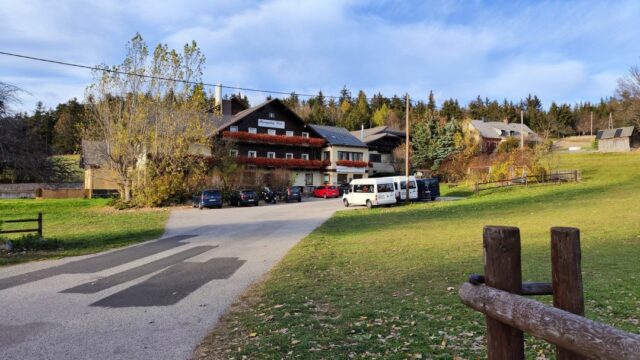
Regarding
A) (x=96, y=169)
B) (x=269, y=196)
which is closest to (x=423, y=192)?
(x=269, y=196)

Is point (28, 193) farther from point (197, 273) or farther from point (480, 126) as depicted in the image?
point (480, 126)

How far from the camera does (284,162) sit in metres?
56.3

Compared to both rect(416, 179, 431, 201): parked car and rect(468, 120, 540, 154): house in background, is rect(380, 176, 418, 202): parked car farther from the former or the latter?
rect(468, 120, 540, 154): house in background

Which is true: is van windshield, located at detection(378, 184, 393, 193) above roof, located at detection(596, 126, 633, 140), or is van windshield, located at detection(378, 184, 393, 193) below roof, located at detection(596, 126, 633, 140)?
below

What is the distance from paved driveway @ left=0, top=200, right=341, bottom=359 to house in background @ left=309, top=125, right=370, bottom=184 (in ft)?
144

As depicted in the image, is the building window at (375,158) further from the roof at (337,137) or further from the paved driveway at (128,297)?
the paved driveway at (128,297)

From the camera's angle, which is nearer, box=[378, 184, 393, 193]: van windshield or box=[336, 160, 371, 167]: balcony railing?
box=[378, 184, 393, 193]: van windshield

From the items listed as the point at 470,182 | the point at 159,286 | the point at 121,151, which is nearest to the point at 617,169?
the point at 470,182

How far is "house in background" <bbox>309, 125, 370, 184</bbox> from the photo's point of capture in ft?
203

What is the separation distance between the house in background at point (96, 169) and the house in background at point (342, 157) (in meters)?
26.4

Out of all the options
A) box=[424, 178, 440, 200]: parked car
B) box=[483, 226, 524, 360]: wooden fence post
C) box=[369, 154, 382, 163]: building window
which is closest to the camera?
box=[483, 226, 524, 360]: wooden fence post

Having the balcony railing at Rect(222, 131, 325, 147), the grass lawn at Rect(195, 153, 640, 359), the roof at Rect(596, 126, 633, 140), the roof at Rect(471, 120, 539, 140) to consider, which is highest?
the roof at Rect(471, 120, 539, 140)

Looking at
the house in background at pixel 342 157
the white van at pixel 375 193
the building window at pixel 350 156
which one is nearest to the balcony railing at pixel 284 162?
the house in background at pixel 342 157

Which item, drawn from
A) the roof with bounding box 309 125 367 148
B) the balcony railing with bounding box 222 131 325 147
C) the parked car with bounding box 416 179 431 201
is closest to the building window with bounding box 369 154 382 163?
the roof with bounding box 309 125 367 148
